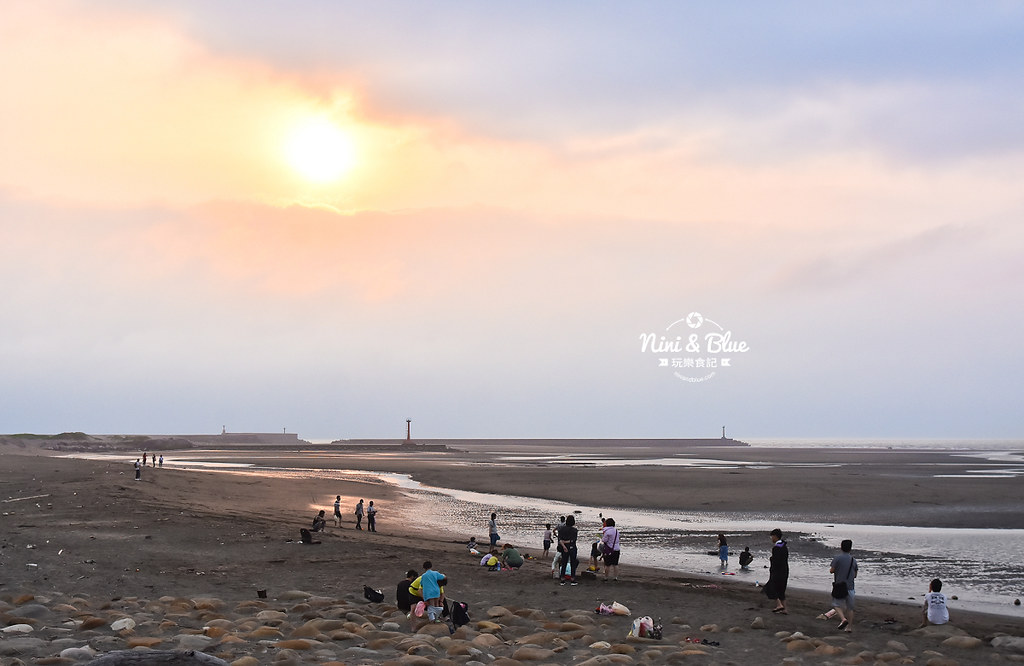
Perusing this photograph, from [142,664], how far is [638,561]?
20.9 metres

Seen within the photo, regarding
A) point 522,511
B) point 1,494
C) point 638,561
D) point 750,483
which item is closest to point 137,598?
point 638,561

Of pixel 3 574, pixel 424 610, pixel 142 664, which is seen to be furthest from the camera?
pixel 3 574

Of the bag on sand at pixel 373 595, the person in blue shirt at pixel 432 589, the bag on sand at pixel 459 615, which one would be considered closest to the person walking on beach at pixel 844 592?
the bag on sand at pixel 459 615

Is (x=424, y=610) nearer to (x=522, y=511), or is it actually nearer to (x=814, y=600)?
(x=814, y=600)

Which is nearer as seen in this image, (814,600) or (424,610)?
(424,610)

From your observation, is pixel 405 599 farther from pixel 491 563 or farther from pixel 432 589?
pixel 491 563

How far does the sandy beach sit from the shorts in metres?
0.67

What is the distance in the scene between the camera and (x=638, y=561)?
2691 centimetres

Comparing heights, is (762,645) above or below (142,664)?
below

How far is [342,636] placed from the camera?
1521 cm

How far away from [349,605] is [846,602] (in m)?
10.9

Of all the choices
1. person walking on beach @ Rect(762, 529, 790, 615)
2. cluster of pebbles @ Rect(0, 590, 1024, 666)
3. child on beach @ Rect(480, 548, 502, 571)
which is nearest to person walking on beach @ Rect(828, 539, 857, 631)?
cluster of pebbles @ Rect(0, 590, 1024, 666)

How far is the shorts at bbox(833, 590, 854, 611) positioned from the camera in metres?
17.2

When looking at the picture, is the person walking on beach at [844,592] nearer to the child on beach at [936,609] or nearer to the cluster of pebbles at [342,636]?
the cluster of pebbles at [342,636]
